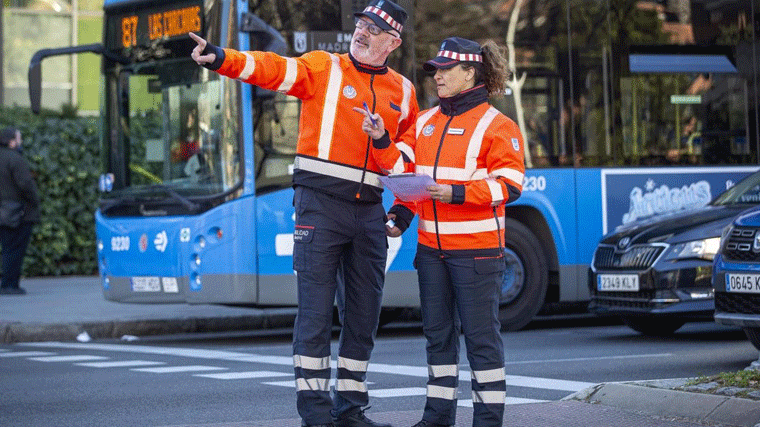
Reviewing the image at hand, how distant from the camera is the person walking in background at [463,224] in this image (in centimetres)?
620

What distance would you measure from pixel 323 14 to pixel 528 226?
9.08 ft

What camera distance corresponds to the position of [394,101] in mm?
6723

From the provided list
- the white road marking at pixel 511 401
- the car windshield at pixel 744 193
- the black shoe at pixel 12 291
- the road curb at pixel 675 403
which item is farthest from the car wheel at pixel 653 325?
the black shoe at pixel 12 291

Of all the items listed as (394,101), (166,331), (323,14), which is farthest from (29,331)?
(394,101)

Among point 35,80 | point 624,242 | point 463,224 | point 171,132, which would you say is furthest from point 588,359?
point 35,80

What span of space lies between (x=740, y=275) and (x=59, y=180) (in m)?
12.1

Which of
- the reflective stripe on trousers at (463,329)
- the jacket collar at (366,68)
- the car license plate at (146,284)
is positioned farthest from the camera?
the car license plate at (146,284)

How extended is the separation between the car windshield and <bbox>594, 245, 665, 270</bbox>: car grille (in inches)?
29.3

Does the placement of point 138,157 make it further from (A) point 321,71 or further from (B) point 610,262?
(A) point 321,71

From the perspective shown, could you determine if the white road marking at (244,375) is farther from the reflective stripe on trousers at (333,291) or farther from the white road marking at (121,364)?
the reflective stripe on trousers at (333,291)

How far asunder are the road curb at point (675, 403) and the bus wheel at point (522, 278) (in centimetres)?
518

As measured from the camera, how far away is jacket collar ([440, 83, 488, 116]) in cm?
637

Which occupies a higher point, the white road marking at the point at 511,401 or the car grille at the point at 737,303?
the car grille at the point at 737,303

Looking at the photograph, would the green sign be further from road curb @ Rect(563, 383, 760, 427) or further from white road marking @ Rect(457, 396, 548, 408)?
road curb @ Rect(563, 383, 760, 427)
